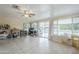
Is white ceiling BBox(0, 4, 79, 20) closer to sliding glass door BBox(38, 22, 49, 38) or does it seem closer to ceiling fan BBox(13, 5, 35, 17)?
ceiling fan BBox(13, 5, 35, 17)

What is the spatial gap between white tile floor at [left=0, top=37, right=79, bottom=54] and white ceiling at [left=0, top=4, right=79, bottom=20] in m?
0.65

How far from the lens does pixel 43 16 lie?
3.63m

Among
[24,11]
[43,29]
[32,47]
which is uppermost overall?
[24,11]

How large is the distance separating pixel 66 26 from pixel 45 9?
663mm

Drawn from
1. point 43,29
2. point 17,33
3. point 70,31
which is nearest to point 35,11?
point 43,29

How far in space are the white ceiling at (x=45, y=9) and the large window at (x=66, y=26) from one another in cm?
18

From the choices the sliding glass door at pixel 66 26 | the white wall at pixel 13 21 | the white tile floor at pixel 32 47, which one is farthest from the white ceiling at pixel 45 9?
the white tile floor at pixel 32 47

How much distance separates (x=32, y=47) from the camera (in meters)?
3.56

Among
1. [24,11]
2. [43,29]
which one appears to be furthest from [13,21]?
[43,29]

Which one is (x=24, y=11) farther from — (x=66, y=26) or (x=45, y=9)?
(x=66, y=26)

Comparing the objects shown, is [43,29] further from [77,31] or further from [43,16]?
[77,31]

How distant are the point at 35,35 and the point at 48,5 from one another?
2.66 feet

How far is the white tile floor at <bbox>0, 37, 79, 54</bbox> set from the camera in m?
3.51

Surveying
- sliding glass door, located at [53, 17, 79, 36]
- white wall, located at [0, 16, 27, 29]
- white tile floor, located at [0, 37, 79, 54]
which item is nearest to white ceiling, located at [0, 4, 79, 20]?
white wall, located at [0, 16, 27, 29]
